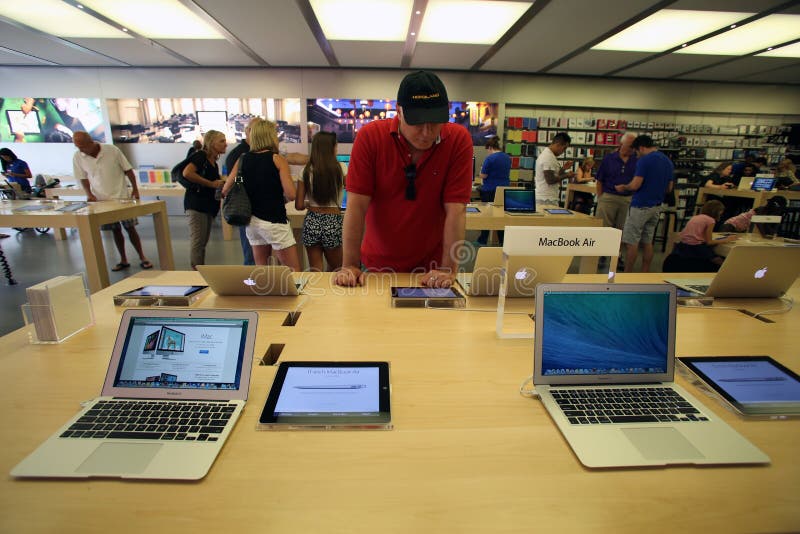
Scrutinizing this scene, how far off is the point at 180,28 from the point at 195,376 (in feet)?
20.6

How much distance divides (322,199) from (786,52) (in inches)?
305

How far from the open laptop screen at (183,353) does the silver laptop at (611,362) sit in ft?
2.62

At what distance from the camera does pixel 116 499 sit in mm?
700

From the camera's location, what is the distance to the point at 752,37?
17.5 ft

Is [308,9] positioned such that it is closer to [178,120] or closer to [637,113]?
[178,120]

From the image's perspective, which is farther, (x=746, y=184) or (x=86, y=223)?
(x=746, y=184)

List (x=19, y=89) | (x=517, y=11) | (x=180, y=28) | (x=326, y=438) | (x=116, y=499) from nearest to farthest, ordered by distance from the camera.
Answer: (x=116, y=499)
(x=326, y=438)
(x=517, y=11)
(x=180, y=28)
(x=19, y=89)

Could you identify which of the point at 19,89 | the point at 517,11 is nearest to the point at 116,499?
the point at 517,11

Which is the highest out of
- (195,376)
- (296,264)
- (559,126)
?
(559,126)

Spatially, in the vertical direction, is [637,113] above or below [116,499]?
above

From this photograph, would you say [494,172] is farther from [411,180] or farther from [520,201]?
[411,180]

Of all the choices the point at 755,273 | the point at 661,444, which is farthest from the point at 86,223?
the point at 755,273

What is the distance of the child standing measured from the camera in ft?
9.79

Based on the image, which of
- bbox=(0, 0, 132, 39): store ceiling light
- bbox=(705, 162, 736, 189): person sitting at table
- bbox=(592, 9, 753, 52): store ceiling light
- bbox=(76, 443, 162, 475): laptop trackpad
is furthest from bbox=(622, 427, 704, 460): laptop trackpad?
bbox=(705, 162, 736, 189): person sitting at table
